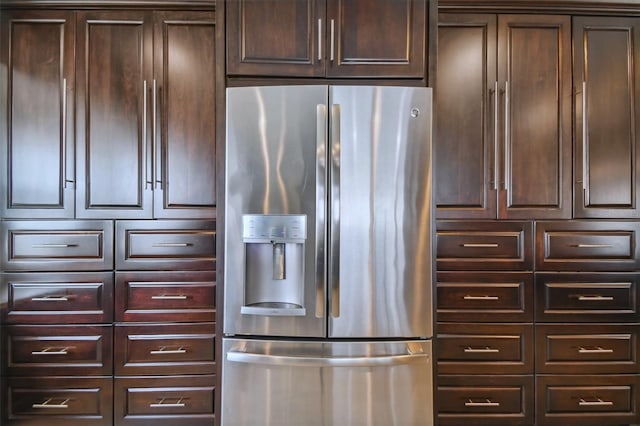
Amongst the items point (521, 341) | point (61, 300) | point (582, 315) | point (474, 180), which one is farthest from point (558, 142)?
point (61, 300)

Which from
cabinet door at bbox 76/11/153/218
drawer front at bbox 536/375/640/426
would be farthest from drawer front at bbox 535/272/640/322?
cabinet door at bbox 76/11/153/218

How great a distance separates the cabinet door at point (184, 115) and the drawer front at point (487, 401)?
1.59 metres

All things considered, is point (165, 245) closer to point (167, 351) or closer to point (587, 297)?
point (167, 351)

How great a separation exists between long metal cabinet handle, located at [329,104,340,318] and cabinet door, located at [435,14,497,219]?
73 cm

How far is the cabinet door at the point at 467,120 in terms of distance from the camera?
6.04 feet

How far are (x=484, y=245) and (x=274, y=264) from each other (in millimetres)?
1140

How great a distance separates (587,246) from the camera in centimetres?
184

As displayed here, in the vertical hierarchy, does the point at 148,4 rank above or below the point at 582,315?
above

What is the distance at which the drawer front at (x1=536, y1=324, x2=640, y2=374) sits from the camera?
1.83 meters

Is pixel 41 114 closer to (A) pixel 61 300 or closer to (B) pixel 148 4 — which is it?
(B) pixel 148 4

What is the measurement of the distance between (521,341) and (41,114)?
276 cm

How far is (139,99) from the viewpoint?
1.83 meters

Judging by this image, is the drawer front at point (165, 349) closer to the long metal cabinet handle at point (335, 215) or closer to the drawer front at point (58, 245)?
the drawer front at point (58, 245)

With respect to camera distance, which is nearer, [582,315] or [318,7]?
[318,7]
